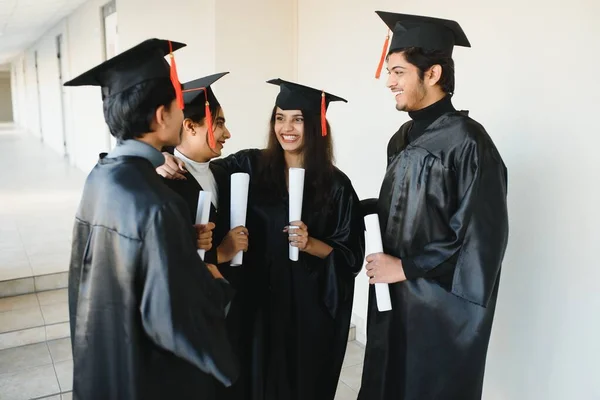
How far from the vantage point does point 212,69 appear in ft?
11.3

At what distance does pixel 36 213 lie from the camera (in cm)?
571

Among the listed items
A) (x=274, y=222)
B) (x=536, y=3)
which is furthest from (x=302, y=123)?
(x=536, y=3)

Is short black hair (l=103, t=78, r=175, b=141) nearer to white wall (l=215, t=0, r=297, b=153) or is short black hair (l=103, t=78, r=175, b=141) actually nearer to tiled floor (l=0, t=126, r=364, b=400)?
tiled floor (l=0, t=126, r=364, b=400)

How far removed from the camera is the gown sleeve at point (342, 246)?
204 centimetres

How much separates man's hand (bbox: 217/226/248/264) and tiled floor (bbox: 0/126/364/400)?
148cm

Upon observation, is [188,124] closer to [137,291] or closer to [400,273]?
[137,291]

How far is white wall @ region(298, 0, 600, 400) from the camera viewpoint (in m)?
1.94

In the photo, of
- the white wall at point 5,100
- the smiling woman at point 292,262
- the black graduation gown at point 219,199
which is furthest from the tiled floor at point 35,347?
the white wall at point 5,100

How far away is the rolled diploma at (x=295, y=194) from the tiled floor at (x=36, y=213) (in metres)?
2.74

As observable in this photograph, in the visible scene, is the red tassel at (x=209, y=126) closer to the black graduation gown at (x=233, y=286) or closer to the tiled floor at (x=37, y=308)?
the black graduation gown at (x=233, y=286)

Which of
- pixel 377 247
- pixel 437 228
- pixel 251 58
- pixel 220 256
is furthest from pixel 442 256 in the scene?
pixel 251 58

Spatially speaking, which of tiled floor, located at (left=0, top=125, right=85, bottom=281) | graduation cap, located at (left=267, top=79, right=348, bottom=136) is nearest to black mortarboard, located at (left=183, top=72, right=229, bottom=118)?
graduation cap, located at (left=267, top=79, right=348, bottom=136)

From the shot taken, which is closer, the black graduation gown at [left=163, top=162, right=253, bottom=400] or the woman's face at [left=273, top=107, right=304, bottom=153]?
the black graduation gown at [left=163, top=162, right=253, bottom=400]

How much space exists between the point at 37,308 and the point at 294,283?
236 centimetres
